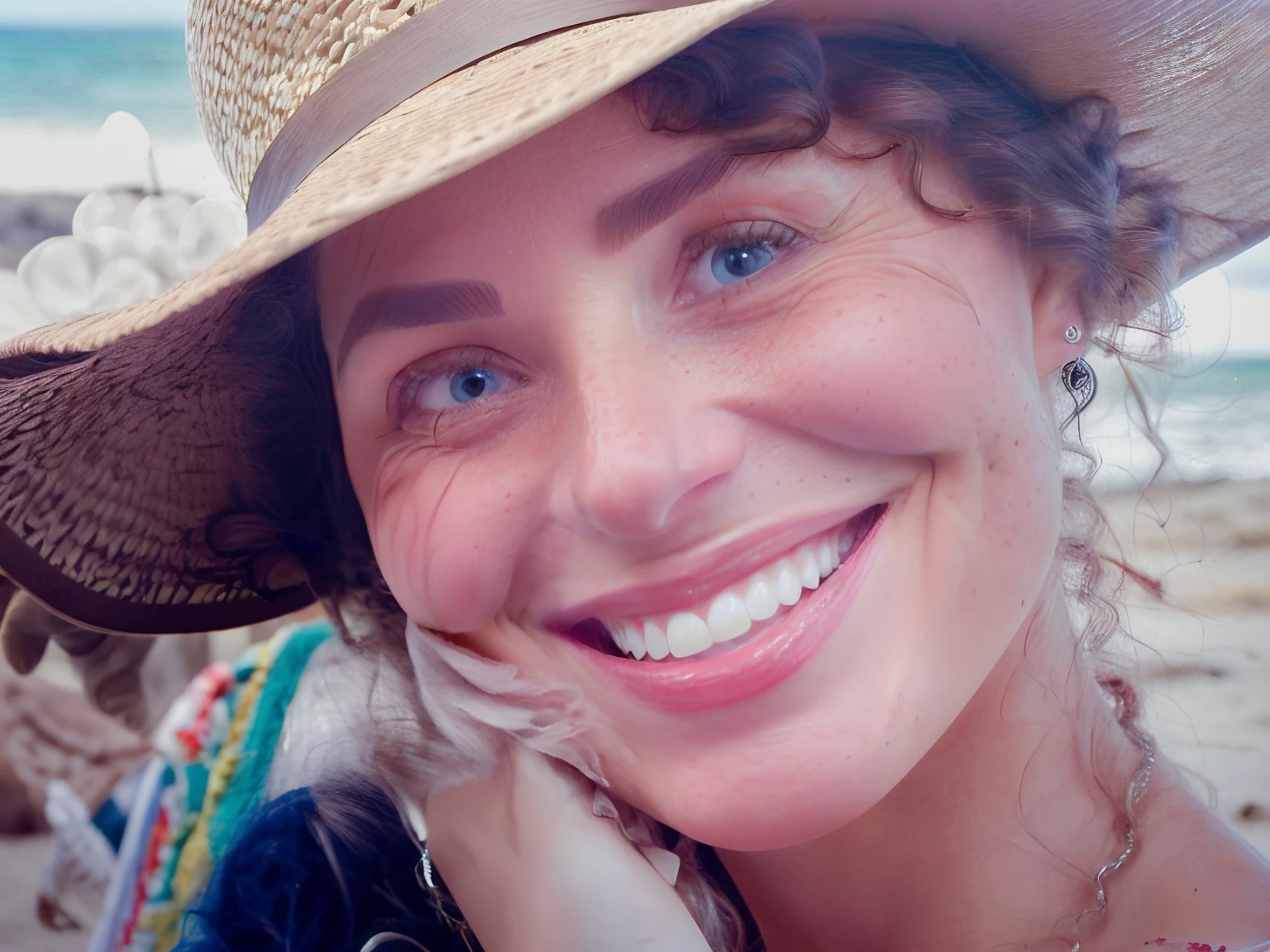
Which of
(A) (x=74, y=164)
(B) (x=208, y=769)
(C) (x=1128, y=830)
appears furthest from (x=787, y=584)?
(A) (x=74, y=164)

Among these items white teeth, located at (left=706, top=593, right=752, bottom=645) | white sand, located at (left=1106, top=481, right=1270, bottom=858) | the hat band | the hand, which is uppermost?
the hat band

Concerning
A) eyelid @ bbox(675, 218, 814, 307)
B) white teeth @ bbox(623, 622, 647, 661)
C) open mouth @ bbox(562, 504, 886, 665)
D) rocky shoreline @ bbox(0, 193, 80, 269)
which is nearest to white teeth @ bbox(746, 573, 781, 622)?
open mouth @ bbox(562, 504, 886, 665)

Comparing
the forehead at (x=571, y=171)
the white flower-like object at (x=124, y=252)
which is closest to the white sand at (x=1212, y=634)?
the forehead at (x=571, y=171)

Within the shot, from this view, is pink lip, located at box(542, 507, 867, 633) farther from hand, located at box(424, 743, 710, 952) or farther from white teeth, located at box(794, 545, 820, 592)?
hand, located at box(424, 743, 710, 952)

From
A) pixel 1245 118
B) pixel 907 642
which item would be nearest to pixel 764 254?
pixel 907 642

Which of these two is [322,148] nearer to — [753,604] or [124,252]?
[753,604]

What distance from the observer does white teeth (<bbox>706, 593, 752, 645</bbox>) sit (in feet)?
2.57

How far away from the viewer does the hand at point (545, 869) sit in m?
0.85

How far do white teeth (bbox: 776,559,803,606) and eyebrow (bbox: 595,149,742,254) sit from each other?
291 millimetres

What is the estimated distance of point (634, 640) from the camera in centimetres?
83

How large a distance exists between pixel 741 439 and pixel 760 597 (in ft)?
0.45

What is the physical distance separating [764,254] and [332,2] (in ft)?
1.44

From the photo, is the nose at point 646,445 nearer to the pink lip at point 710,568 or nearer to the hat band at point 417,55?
the pink lip at point 710,568

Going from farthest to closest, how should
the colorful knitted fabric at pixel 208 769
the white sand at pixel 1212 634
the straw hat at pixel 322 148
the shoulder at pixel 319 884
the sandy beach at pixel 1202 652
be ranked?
the white sand at pixel 1212 634 → the sandy beach at pixel 1202 652 → the colorful knitted fabric at pixel 208 769 → the shoulder at pixel 319 884 → the straw hat at pixel 322 148
